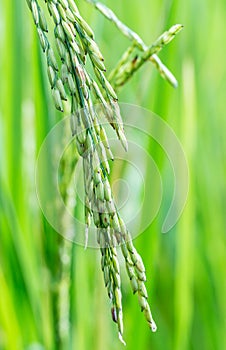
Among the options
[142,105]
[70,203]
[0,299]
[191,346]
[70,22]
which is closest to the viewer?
[70,22]

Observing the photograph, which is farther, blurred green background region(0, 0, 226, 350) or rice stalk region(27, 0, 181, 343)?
blurred green background region(0, 0, 226, 350)

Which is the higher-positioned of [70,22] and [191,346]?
[70,22]

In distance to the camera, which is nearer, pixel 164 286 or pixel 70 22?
pixel 70 22

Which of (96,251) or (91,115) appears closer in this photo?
(91,115)

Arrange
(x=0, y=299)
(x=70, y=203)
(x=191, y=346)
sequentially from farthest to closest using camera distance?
(x=191, y=346) < (x=0, y=299) < (x=70, y=203)

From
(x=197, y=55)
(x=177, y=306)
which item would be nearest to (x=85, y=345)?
(x=177, y=306)

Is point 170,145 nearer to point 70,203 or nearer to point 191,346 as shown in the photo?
point 70,203

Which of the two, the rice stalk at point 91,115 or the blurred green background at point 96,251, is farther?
the blurred green background at point 96,251

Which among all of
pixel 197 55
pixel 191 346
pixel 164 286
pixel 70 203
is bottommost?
pixel 191 346
